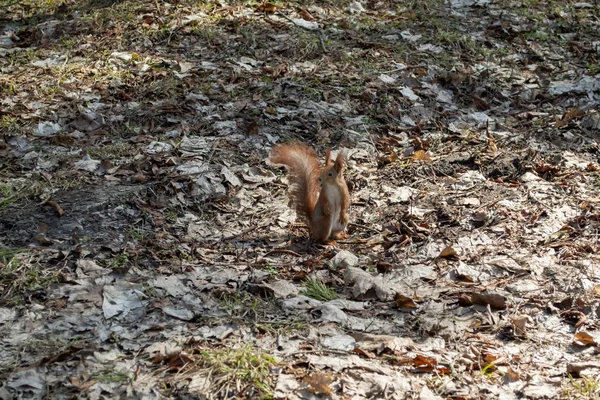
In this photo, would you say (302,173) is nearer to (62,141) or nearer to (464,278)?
(464,278)

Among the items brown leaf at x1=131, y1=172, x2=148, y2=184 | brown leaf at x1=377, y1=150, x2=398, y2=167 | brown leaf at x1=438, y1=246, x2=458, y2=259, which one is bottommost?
brown leaf at x1=131, y1=172, x2=148, y2=184

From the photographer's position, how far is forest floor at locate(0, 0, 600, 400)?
299cm

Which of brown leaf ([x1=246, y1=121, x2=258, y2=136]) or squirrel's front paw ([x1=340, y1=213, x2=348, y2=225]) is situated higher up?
squirrel's front paw ([x1=340, y1=213, x2=348, y2=225])

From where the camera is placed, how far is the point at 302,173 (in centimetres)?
412

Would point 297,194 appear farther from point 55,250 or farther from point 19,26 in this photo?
point 19,26

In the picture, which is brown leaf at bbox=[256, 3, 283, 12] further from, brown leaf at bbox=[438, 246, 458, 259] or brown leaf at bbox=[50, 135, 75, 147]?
brown leaf at bbox=[438, 246, 458, 259]

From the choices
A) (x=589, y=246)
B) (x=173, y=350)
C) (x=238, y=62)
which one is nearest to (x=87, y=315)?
(x=173, y=350)

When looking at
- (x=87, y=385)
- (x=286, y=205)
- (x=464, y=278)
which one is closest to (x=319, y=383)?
(x=87, y=385)

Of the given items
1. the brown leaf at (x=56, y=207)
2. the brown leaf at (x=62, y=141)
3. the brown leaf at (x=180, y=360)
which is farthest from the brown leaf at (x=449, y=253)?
the brown leaf at (x=62, y=141)

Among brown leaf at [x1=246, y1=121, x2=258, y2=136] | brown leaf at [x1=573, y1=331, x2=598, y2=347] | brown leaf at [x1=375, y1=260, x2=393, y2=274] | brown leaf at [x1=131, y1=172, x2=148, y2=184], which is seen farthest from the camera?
brown leaf at [x1=246, y1=121, x2=258, y2=136]

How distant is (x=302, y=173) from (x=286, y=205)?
543mm

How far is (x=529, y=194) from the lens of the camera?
454 centimetres

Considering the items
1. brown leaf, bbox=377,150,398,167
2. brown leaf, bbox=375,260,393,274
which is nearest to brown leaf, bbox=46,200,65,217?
brown leaf, bbox=375,260,393,274

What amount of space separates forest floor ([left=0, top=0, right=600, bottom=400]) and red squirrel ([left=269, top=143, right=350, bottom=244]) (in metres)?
0.15
